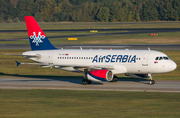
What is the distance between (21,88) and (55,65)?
5369mm

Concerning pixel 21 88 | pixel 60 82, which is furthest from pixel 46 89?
pixel 60 82

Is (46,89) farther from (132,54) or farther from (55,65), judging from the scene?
(132,54)

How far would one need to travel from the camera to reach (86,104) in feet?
87.6

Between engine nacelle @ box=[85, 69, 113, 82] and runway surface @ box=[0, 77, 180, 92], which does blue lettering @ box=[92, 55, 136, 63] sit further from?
runway surface @ box=[0, 77, 180, 92]

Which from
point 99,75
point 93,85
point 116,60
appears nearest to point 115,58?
point 116,60

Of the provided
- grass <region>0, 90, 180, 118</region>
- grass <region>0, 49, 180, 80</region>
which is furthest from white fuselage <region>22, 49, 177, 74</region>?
grass <region>0, 90, 180, 118</region>

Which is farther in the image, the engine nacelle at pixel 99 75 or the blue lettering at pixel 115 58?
the blue lettering at pixel 115 58

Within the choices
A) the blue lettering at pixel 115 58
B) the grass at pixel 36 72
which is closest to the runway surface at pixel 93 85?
the blue lettering at pixel 115 58

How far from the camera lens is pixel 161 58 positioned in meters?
38.7

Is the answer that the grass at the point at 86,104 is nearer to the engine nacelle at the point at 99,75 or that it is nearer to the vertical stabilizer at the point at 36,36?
the engine nacelle at the point at 99,75

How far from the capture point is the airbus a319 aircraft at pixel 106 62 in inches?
1519

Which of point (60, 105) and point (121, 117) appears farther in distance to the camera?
point (60, 105)

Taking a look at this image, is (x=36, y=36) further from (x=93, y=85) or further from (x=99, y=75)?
(x=99, y=75)

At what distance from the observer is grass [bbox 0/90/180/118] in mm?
22812
